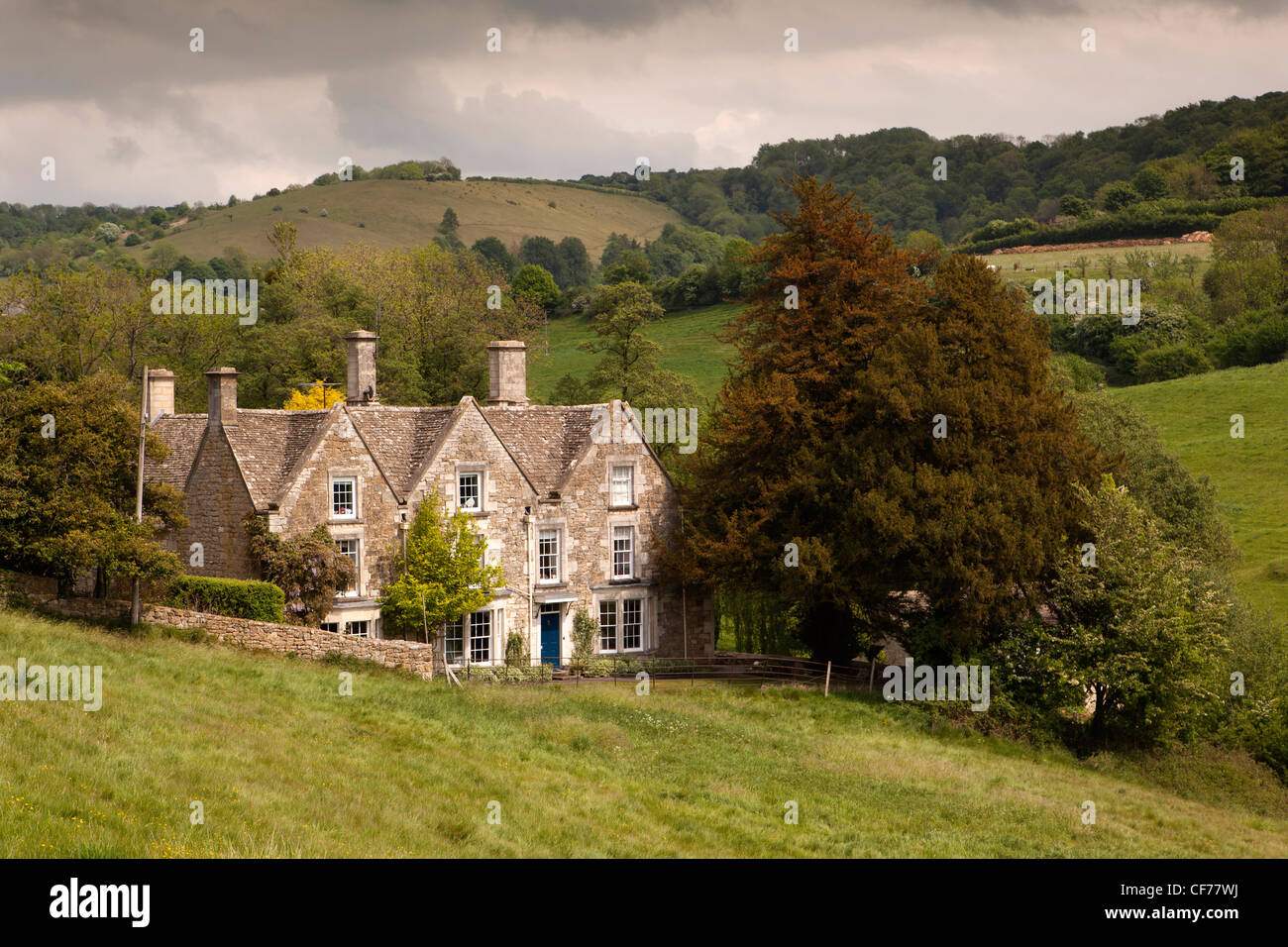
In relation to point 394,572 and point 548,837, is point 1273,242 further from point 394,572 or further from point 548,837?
point 548,837

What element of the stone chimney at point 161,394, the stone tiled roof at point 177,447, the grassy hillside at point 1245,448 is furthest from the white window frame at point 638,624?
the grassy hillside at point 1245,448

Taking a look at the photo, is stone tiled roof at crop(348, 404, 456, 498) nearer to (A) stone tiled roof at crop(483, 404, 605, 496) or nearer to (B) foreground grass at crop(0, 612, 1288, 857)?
(A) stone tiled roof at crop(483, 404, 605, 496)

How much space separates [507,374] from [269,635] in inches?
578

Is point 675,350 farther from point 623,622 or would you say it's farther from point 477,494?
point 477,494

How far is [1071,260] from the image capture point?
132m

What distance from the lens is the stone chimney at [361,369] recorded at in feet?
141

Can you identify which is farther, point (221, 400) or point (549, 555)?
point (549, 555)

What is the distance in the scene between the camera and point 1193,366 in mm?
92500

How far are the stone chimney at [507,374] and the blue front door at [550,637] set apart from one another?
8.24 m

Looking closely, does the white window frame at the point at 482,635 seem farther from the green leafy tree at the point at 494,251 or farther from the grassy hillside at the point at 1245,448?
the green leafy tree at the point at 494,251

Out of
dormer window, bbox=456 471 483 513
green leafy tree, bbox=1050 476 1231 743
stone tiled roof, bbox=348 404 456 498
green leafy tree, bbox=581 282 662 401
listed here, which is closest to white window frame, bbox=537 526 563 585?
dormer window, bbox=456 471 483 513

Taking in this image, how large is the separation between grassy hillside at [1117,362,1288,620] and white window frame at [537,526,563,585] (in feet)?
94.6

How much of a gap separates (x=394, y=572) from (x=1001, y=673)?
19520 mm

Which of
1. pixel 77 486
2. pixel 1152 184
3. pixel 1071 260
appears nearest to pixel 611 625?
pixel 77 486
